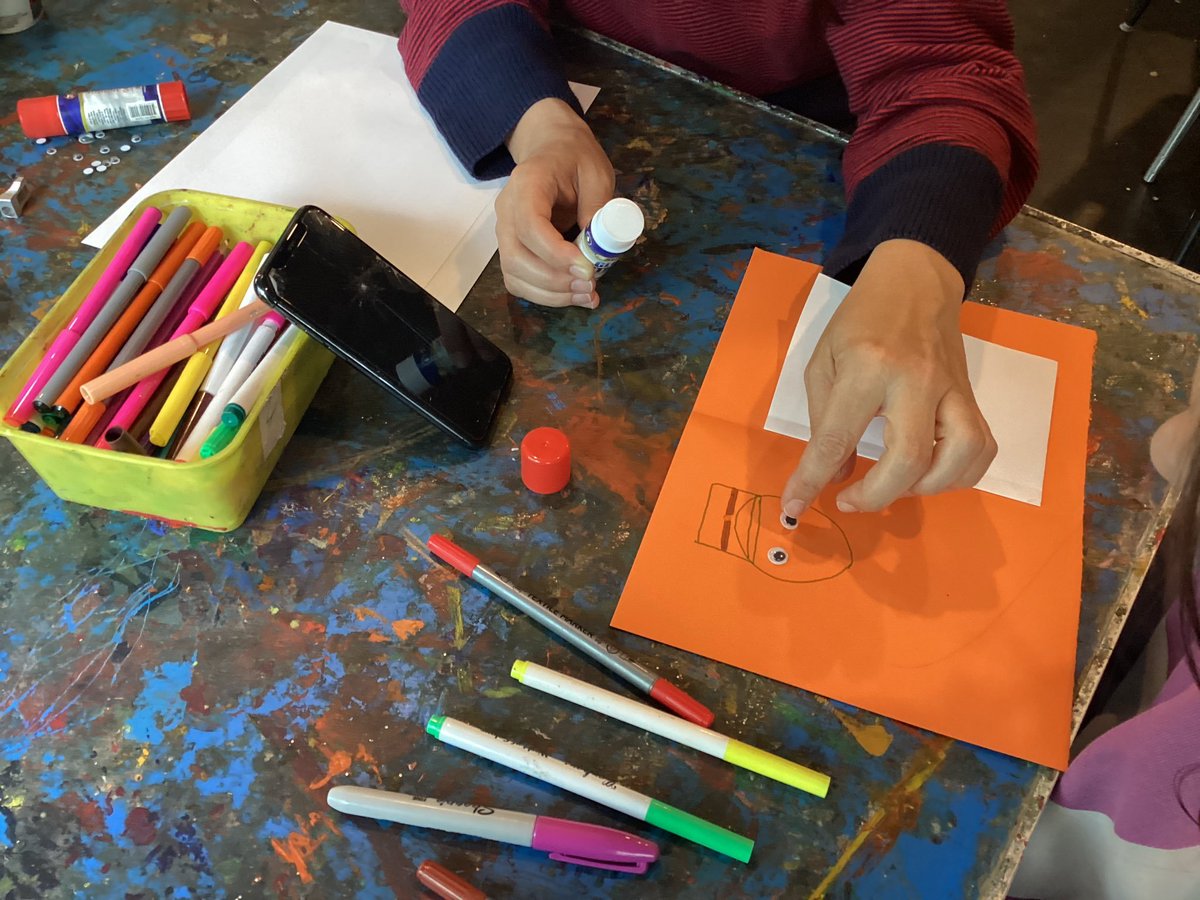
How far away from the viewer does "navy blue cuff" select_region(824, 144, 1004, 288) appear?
635mm

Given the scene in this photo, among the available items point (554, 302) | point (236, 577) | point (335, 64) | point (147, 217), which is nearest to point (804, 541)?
point (554, 302)

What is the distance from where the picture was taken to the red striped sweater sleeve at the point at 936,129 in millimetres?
646

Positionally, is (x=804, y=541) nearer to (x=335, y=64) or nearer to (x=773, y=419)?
(x=773, y=419)

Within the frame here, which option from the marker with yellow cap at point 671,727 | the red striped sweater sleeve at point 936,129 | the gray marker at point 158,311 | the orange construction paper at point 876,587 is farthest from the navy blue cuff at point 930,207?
the gray marker at point 158,311

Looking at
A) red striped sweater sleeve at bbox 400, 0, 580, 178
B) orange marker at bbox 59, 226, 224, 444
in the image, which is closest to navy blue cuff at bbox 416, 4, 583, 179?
red striped sweater sleeve at bbox 400, 0, 580, 178

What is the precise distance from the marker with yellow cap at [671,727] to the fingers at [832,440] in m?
0.15

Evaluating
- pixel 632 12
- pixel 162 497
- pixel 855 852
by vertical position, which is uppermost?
pixel 632 12

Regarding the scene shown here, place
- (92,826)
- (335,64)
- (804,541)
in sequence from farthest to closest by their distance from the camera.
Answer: (335,64)
(804,541)
(92,826)

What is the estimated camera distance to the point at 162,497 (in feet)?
1.65

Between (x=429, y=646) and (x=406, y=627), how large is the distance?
0.02 meters

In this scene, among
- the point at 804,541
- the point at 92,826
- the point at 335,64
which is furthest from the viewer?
the point at 335,64

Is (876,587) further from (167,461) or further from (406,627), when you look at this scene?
(167,461)

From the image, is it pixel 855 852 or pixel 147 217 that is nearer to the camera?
pixel 855 852

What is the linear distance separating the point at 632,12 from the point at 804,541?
577 millimetres
